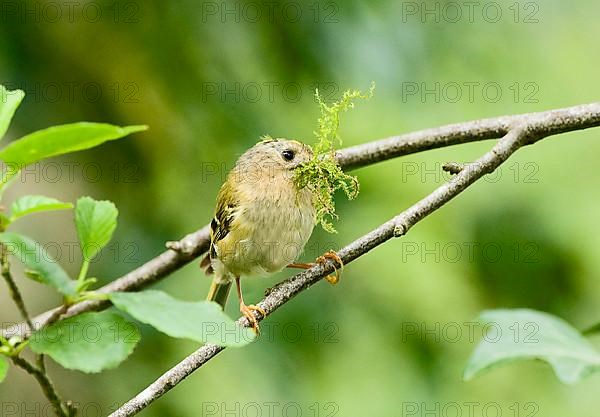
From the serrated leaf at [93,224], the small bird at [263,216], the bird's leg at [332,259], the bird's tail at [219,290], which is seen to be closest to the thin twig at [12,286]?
the serrated leaf at [93,224]

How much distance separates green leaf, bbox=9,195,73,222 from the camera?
4.42 feet

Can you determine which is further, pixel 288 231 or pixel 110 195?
pixel 110 195

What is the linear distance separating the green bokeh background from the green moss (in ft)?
2.05

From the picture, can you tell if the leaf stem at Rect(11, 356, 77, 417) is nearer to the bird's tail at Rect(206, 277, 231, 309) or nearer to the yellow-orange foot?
the yellow-orange foot

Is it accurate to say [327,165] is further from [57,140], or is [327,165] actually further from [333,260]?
[57,140]

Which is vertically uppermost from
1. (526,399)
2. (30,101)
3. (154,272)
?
(30,101)

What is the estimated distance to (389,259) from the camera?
3.51 m

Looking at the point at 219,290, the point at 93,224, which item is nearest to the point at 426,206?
the point at 93,224

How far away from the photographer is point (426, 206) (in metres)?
2.20

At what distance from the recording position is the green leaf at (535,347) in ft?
4.30

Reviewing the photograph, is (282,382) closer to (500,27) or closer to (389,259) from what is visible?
(389,259)

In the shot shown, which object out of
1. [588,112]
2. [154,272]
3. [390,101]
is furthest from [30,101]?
[588,112]

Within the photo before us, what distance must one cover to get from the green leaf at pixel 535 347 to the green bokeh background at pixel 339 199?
183 cm

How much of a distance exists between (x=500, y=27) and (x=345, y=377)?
1.90 meters
